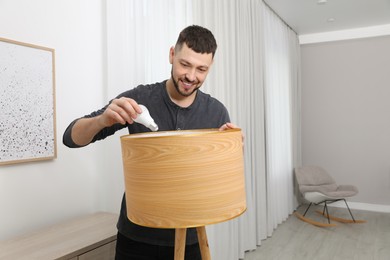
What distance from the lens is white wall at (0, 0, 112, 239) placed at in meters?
1.94

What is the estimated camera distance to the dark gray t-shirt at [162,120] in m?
1.37

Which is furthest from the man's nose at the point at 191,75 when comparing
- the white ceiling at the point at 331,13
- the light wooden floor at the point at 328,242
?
the white ceiling at the point at 331,13

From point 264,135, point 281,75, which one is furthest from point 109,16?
point 281,75

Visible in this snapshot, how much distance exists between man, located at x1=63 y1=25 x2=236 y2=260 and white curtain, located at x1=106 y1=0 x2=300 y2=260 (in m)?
1.03

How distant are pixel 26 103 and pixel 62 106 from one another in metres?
0.25

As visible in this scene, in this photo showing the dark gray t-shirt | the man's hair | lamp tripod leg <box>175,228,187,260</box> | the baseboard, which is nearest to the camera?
lamp tripod leg <box>175,228,187,260</box>

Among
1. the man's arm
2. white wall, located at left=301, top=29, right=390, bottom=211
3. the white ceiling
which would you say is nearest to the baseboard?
white wall, located at left=301, top=29, right=390, bottom=211

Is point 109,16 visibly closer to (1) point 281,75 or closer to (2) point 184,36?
(2) point 184,36

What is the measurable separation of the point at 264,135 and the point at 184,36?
3.12 metres

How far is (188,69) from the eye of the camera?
1.23m

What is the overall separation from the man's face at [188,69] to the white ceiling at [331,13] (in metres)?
3.38

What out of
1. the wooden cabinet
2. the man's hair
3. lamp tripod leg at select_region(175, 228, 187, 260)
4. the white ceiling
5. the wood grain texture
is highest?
the white ceiling

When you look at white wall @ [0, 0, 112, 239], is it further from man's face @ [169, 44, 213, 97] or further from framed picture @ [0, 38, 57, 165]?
man's face @ [169, 44, 213, 97]

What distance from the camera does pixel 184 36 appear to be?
1.26 m
